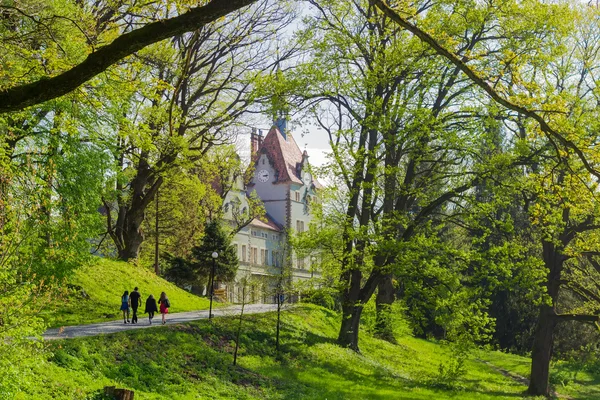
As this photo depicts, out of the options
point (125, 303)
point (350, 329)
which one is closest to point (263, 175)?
point (350, 329)

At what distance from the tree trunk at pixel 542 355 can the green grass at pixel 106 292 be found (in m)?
17.3

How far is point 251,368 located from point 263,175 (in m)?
61.8

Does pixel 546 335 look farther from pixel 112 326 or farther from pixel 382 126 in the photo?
pixel 112 326

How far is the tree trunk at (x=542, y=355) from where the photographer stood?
28.1 m

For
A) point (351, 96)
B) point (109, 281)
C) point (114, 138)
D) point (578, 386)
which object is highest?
point (351, 96)

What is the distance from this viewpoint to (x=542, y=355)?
28.6 m

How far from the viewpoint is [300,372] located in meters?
24.5

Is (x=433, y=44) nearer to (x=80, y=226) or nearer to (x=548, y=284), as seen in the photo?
(x=80, y=226)

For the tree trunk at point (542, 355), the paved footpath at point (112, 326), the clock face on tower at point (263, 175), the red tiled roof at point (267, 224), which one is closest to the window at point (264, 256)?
the red tiled roof at point (267, 224)

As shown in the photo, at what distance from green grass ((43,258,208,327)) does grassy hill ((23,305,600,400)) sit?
193 inches

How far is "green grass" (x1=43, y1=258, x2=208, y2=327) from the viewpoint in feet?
89.3

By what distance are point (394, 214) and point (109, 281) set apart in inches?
589

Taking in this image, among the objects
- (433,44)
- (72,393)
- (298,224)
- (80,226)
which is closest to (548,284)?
(80,226)

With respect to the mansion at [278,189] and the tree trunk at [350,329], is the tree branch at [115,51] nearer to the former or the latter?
the tree trunk at [350,329]
